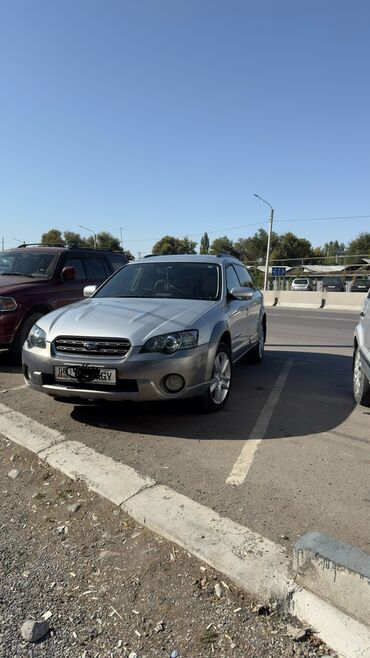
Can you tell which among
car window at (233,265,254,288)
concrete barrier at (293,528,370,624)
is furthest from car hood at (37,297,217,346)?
concrete barrier at (293,528,370,624)

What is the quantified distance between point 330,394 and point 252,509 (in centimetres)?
322

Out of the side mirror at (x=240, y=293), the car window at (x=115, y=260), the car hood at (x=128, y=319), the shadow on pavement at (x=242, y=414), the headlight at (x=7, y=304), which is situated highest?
the car window at (x=115, y=260)

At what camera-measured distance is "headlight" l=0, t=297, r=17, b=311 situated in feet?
22.7

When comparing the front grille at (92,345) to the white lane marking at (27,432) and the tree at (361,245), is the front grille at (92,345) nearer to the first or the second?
the white lane marking at (27,432)

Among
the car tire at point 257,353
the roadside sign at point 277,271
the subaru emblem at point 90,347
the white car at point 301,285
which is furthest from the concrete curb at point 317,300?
the subaru emblem at point 90,347

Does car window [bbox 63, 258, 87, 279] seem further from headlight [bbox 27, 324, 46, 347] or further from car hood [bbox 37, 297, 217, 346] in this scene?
headlight [bbox 27, 324, 46, 347]

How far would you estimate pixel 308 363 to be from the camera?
809 centimetres

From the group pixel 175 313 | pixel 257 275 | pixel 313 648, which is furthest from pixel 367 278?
pixel 313 648

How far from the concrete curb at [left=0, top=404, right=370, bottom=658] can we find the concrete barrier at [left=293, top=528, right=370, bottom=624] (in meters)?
0.04

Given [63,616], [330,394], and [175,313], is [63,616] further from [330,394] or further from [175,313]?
[330,394]

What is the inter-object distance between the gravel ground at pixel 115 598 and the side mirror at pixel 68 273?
215 inches

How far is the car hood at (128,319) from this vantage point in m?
4.28

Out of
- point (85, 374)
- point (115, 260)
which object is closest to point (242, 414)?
point (85, 374)

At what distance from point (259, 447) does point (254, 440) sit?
0.55 feet
